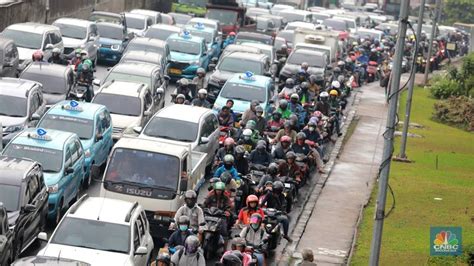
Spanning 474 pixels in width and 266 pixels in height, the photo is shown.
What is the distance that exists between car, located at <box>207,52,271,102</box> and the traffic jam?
7 centimetres

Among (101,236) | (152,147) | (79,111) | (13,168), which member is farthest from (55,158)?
(101,236)

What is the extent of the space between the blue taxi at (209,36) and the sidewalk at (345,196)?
26.4 feet

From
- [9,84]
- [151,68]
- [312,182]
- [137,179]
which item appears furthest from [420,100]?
[137,179]

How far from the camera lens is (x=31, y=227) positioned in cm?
2264

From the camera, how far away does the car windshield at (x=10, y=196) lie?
22.3m

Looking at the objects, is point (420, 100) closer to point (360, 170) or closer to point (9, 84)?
point (360, 170)

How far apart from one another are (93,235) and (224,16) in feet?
151

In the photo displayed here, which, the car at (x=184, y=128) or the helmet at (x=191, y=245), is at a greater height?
the helmet at (x=191, y=245)

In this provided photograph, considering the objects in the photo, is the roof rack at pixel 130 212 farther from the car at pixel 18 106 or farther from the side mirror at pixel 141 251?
the car at pixel 18 106

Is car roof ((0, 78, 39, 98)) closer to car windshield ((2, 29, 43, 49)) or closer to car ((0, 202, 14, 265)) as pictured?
car ((0, 202, 14, 265))

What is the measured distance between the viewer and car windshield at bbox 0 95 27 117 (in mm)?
30469

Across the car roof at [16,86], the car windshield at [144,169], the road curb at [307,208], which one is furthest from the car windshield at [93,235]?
the car roof at [16,86]

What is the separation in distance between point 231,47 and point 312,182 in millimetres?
17604

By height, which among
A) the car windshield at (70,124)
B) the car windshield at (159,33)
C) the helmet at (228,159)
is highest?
the helmet at (228,159)
